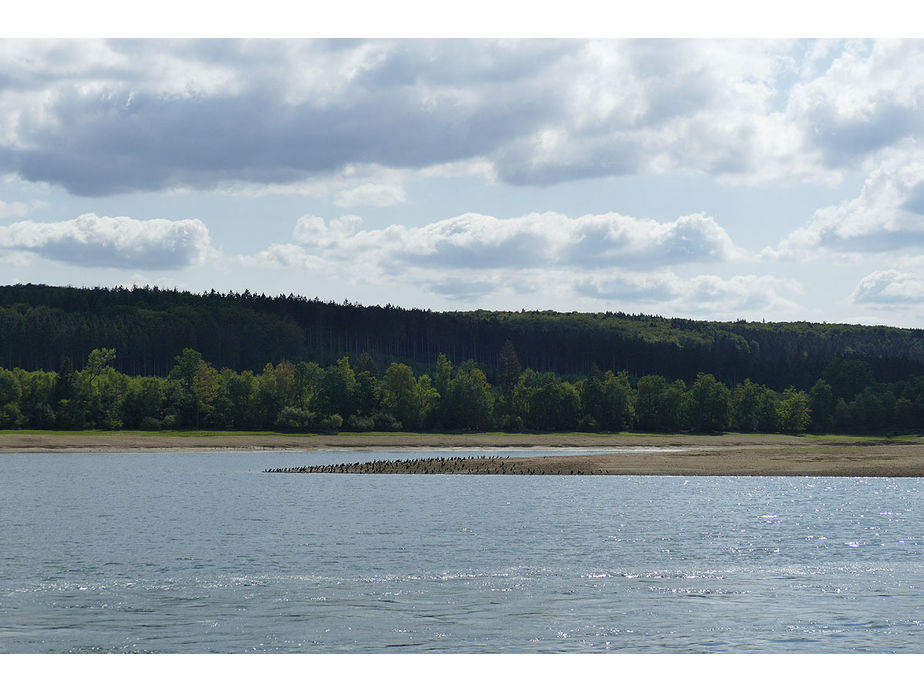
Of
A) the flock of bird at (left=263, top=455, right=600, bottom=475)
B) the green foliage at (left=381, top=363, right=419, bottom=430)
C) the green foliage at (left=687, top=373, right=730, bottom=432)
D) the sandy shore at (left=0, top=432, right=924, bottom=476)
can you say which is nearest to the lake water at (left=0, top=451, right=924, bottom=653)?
the sandy shore at (left=0, top=432, right=924, bottom=476)

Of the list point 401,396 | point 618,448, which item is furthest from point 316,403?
point 618,448

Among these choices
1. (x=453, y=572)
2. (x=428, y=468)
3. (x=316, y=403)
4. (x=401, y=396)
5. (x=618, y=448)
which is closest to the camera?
(x=453, y=572)

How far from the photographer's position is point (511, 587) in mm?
35594

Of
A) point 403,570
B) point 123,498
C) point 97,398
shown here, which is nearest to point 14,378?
point 97,398

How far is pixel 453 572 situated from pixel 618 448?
116905 millimetres

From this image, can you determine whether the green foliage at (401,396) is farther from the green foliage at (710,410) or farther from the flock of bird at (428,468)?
the flock of bird at (428,468)

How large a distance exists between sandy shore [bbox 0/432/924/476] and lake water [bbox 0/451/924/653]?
22.8m

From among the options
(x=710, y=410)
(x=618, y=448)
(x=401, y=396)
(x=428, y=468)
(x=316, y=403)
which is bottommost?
(x=618, y=448)

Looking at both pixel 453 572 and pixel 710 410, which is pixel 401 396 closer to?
pixel 710 410

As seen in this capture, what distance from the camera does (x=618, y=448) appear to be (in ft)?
501

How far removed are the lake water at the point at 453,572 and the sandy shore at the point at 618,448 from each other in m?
22.8

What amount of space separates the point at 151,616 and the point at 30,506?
1455 inches

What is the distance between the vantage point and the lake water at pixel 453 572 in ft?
91.7

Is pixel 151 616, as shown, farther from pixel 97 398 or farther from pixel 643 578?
pixel 97 398
